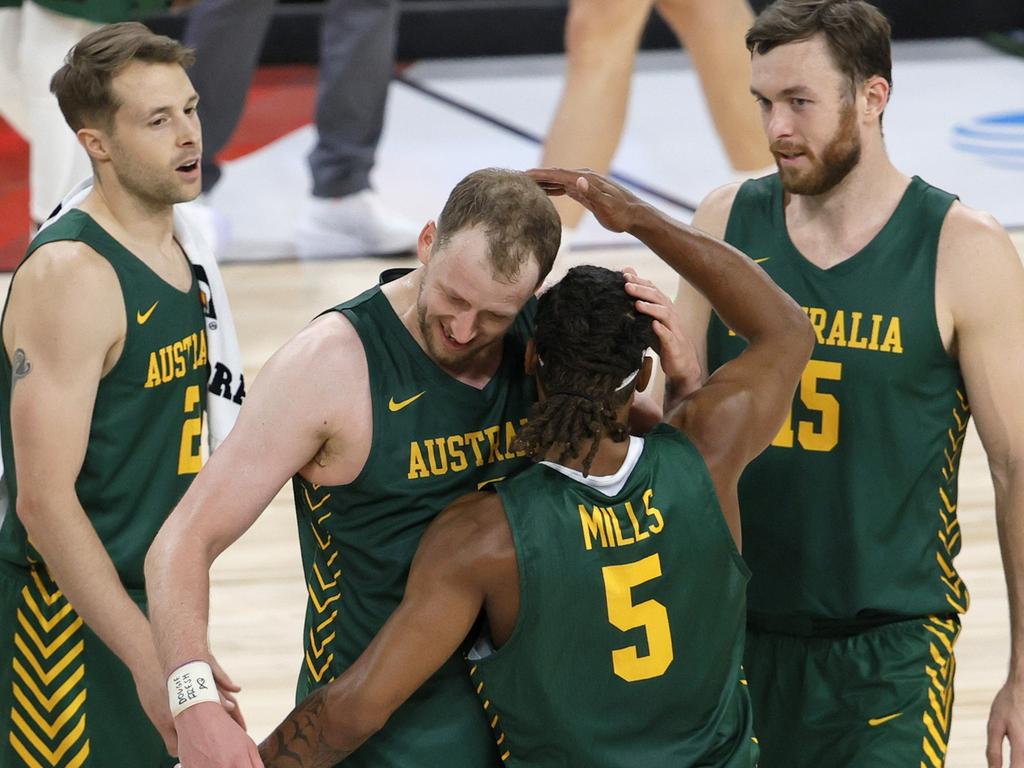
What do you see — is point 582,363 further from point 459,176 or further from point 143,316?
point 459,176

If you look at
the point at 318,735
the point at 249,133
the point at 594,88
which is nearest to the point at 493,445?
the point at 318,735

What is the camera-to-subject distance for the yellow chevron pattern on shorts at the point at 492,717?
234 centimetres

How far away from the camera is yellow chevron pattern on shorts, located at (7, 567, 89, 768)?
2.90 metres

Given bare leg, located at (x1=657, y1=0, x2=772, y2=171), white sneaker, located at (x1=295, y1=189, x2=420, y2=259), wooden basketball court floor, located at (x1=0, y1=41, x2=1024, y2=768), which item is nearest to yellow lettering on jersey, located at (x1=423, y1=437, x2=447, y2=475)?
wooden basketball court floor, located at (x1=0, y1=41, x2=1024, y2=768)

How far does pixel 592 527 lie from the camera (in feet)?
7.29

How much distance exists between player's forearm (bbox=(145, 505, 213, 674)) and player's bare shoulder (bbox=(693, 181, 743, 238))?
45.4 inches

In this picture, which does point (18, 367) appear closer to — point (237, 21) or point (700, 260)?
point (700, 260)

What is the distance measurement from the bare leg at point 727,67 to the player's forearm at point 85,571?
370 centimetres

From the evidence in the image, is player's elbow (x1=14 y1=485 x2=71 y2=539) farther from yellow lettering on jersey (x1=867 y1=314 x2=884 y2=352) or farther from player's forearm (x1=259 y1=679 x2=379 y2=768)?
yellow lettering on jersey (x1=867 y1=314 x2=884 y2=352)

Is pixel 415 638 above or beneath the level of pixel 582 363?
beneath

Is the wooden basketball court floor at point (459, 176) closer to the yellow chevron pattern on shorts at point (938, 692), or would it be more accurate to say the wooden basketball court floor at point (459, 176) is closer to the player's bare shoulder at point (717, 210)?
the yellow chevron pattern on shorts at point (938, 692)

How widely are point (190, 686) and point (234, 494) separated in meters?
0.27

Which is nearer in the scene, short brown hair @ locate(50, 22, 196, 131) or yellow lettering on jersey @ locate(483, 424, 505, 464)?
yellow lettering on jersey @ locate(483, 424, 505, 464)

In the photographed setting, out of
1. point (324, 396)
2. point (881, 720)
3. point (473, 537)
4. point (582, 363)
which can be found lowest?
point (881, 720)
